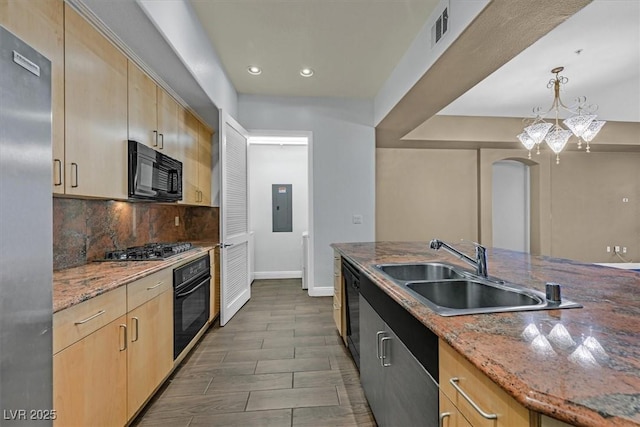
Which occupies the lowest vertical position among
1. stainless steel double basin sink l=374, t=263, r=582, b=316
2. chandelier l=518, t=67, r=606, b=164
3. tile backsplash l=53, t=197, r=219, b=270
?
stainless steel double basin sink l=374, t=263, r=582, b=316

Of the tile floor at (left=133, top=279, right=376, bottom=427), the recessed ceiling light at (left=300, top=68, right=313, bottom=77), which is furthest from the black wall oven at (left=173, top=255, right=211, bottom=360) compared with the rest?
the recessed ceiling light at (left=300, top=68, right=313, bottom=77)

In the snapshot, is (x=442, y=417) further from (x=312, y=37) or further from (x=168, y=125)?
(x=312, y=37)

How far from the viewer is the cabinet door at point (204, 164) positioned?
130 inches

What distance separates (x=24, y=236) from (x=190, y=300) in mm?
1674

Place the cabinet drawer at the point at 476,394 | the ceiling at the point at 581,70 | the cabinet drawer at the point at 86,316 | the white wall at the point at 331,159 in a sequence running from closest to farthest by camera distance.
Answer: the cabinet drawer at the point at 476,394 → the cabinet drawer at the point at 86,316 → the ceiling at the point at 581,70 → the white wall at the point at 331,159

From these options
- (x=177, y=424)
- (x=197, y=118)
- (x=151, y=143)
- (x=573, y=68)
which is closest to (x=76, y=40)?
(x=151, y=143)

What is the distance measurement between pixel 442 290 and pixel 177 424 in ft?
5.57

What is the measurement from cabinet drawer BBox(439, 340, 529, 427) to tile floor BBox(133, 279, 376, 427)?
1132 millimetres

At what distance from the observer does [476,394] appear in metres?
0.73

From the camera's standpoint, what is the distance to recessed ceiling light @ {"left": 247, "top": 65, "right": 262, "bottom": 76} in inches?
133

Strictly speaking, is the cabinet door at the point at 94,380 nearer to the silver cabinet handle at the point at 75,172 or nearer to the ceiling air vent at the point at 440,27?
the silver cabinet handle at the point at 75,172

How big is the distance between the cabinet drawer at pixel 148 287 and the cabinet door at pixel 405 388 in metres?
1.35

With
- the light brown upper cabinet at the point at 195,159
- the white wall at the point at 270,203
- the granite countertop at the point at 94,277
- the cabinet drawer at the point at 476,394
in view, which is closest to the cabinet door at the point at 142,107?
the light brown upper cabinet at the point at 195,159

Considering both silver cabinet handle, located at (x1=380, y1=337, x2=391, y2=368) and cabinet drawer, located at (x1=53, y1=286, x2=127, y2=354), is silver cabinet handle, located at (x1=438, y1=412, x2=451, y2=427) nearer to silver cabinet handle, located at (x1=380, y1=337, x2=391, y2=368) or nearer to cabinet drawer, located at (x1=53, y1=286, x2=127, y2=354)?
silver cabinet handle, located at (x1=380, y1=337, x2=391, y2=368)
